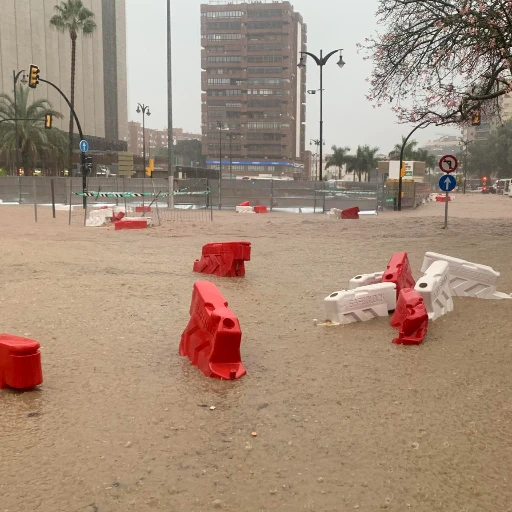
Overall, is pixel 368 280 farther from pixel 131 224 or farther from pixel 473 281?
pixel 131 224

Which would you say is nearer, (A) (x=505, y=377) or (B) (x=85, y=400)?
(B) (x=85, y=400)

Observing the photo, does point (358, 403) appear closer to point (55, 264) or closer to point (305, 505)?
point (305, 505)

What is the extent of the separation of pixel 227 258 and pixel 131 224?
32.3 ft

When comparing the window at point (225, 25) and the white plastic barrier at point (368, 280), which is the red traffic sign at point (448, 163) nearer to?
the white plastic barrier at point (368, 280)

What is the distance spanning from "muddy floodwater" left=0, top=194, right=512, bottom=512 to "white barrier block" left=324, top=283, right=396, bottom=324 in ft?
0.60

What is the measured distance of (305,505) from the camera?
3148mm

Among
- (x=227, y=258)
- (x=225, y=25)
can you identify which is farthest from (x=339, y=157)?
(x=227, y=258)

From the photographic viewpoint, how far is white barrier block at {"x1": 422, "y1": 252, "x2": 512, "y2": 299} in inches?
313

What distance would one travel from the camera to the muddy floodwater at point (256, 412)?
3.29 meters

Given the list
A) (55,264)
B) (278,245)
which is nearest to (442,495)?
(55,264)

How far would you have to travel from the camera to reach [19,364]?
4668 millimetres

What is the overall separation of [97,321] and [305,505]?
4.37 meters

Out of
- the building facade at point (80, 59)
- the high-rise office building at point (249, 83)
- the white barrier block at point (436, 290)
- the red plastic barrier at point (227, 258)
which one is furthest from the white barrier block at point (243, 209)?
the high-rise office building at point (249, 83)

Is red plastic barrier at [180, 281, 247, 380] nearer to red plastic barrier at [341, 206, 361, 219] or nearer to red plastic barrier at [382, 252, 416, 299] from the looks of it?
red plastic barrier at [382, 252, 416, 299]
